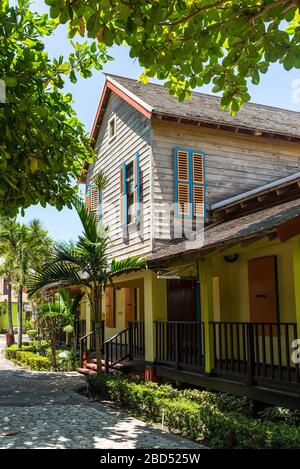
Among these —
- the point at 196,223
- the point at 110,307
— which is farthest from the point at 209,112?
the point at 110,307

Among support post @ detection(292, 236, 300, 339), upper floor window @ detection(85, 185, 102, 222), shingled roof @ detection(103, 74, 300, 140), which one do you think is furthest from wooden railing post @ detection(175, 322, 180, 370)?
upper floor window @ detection(85, 185, 102, 222)

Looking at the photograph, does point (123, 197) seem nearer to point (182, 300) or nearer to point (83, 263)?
point (182, 300)

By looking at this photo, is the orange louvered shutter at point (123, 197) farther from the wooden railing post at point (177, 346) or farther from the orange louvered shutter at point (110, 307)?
the wooden railing post at point (177, 346)

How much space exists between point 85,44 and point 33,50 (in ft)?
4.21

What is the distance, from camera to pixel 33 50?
7.42 m

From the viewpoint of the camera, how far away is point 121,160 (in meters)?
15.4

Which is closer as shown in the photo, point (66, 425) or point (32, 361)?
point (66, 425)

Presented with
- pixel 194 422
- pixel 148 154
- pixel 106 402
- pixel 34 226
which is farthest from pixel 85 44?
pixel 34 226

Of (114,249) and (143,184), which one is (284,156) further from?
(114,249)

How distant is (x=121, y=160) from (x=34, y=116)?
918 cm

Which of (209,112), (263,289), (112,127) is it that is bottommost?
(263,289)

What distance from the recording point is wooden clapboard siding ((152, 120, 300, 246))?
43.7ft

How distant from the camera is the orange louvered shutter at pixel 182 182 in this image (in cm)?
1334

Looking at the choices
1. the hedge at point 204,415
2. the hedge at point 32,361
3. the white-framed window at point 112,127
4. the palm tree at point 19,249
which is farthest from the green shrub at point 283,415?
the palm tree at point 19,249
